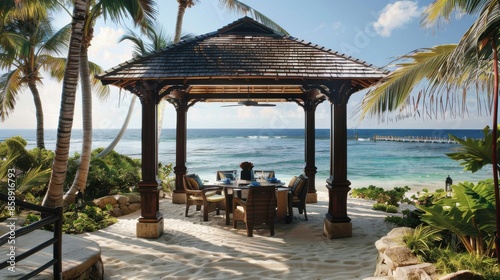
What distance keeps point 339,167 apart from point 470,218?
9.40 ft

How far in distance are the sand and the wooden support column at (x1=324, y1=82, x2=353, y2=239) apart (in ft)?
0.78

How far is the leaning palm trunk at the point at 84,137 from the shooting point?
7.99 meters

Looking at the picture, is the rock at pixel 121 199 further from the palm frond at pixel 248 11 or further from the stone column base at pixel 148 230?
the palm frond at pixel 248 11

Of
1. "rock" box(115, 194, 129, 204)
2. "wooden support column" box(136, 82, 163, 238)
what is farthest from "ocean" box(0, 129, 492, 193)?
"wooden support column" box(136, 82, 163, 238)

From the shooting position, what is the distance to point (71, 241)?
4.52m

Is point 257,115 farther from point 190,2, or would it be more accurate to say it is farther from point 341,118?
point 341,118

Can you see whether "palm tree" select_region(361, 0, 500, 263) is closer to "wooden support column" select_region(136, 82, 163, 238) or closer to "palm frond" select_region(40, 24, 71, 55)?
"wooden support column" select_region(136, 82, 163, 238)

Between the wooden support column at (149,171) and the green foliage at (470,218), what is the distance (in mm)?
4430

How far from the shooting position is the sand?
4.45 meters

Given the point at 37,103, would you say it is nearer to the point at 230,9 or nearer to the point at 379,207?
the point at 230,9

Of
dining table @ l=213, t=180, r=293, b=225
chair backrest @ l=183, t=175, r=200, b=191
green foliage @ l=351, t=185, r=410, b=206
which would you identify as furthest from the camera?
green foliage @ l=351, t=185, r=410, b=206

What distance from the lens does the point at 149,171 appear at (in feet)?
20.6

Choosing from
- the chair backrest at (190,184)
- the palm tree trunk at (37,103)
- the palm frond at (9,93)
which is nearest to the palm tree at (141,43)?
the palm tree trunk at (37,103)

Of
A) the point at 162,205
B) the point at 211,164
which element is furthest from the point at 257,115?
the point at 162,205
